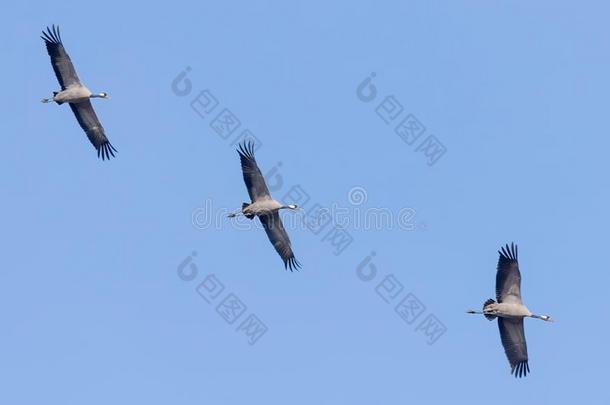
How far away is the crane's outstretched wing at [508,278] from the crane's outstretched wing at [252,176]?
8904 mm

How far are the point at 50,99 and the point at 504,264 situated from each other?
1853cm

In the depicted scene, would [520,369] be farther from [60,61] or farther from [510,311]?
[60,61]

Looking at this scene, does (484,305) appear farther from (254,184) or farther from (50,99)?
(50,99)

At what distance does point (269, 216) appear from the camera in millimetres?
47375

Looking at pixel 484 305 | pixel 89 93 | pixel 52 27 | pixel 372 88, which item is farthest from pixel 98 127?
pixel 484 305

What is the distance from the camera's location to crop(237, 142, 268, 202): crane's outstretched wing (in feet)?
150

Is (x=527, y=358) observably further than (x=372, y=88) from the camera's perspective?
No

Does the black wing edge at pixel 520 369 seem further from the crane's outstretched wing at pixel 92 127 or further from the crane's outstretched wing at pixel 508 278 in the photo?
the crane's outstretched wing at pixel 92 127

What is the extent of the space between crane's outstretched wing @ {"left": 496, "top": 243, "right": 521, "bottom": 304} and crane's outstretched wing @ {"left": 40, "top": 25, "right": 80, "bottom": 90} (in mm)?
17728

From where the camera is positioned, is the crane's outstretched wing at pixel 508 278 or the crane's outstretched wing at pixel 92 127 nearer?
the crane's outstretched wing at pixel 508 278

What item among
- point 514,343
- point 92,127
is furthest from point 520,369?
point 92,127

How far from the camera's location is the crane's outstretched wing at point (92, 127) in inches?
1959

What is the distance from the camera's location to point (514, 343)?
4450 centimetres

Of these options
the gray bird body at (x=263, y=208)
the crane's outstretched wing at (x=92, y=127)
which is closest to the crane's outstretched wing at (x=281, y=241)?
the gray bird body at (x=263, y=208)
